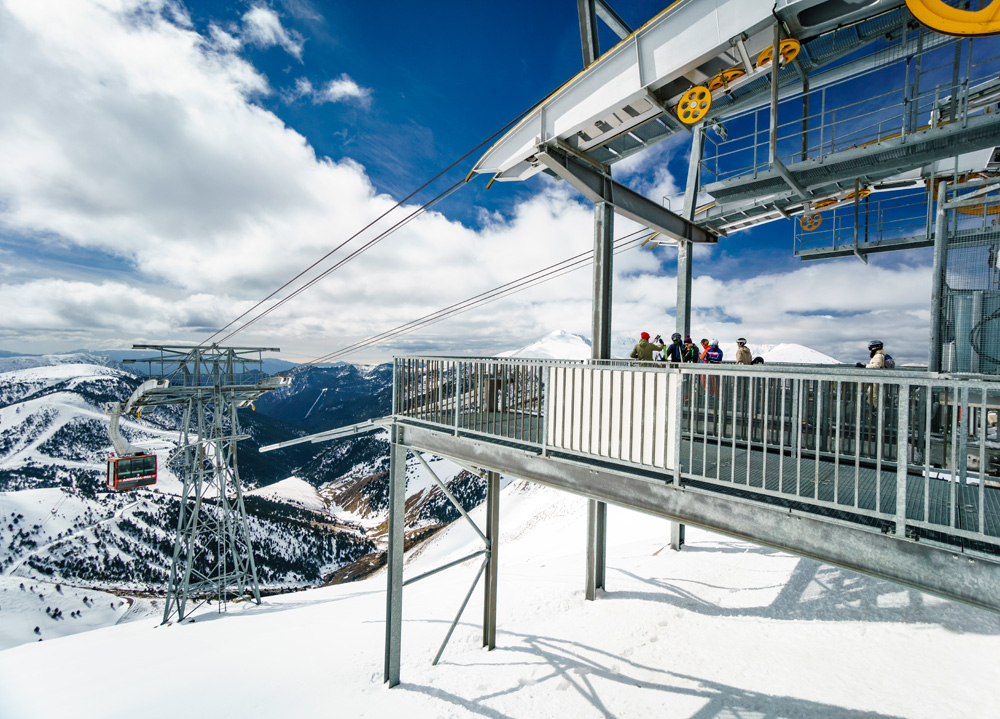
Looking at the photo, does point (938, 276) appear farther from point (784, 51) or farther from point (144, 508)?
point (144, 508)

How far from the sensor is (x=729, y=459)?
5.64m

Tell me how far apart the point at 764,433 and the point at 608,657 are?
25.3 ft

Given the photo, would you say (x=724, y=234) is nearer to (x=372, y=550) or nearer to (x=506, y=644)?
(x=506, y=644)

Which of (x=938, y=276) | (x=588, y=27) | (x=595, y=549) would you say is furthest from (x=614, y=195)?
(x=595, y=549)

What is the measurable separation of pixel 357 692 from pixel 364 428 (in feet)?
18.3

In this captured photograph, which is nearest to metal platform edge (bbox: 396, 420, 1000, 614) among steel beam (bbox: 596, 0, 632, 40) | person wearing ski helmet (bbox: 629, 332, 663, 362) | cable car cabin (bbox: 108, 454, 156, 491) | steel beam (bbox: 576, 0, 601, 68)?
person wearing ski helmet (bbox: 629, 332, 663, 362)

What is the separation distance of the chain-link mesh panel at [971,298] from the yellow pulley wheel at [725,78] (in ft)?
18.8

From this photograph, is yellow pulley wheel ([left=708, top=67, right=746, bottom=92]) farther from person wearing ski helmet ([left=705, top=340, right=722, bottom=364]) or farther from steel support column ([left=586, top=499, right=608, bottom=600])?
steel support column ([left=586, top=499, right=608, bottom=600])

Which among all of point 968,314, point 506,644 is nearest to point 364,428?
point 506,644

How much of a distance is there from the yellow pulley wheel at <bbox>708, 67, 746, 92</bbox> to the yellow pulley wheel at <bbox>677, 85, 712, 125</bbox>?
0.14 m

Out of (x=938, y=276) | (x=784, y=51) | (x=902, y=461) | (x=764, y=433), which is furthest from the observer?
(x=938, y=276)

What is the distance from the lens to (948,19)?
4.93 metres

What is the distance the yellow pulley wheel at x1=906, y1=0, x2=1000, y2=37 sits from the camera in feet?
15.7

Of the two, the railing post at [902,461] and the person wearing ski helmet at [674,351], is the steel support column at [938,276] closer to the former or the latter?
the person wearing ski helmet at [674,351]
